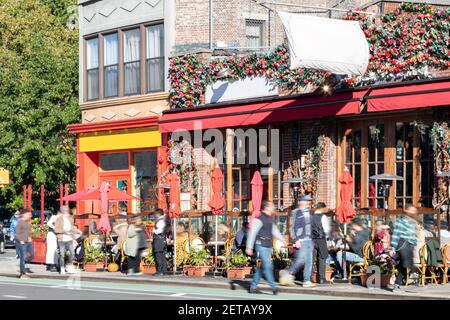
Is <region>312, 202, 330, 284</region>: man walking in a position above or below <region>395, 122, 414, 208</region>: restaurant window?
below

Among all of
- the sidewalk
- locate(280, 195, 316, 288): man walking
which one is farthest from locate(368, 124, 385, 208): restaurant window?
locate(280, 195, 316, 288): man walking

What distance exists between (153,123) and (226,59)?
3947 mm

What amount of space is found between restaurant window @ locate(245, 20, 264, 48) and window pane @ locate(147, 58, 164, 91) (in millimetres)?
3061

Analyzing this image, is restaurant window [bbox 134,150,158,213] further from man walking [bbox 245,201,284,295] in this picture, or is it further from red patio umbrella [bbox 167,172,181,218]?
man walking [bbox 245,201,284,295]

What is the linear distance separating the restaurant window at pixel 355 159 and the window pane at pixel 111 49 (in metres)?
11.3

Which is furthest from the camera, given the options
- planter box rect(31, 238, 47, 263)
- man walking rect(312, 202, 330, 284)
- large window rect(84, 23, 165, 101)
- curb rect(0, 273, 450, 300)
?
large window rect(84, 23, 165, 101)

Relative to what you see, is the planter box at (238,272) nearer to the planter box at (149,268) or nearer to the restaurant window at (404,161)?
the planter box at (149,268)

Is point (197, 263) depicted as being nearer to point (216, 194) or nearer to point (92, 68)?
point (216, 194)

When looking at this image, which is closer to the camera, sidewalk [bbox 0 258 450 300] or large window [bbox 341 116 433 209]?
sidewalk [bbox 0 258 450 300]

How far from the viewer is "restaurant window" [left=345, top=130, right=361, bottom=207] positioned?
30.2 meters

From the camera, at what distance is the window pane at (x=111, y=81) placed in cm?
3869

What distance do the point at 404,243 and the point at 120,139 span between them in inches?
703

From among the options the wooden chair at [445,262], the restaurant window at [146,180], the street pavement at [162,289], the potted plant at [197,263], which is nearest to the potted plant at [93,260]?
the street pavement at [162,289]
